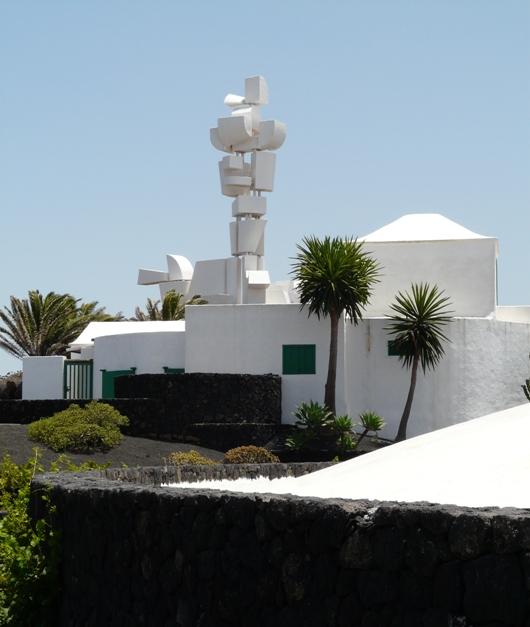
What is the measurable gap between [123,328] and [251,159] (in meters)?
11.2

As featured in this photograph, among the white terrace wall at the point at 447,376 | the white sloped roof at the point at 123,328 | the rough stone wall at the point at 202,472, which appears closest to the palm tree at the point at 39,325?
the white sloped roof at the point at 123,328

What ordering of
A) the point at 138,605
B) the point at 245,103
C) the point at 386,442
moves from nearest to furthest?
the point at 138,605, the point at 386,442, the point at 245,103

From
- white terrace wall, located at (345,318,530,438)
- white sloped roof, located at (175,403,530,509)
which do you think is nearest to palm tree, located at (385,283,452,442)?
white terrace wall, located at (345,318,530,438)

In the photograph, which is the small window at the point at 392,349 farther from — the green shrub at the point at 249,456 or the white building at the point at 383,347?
the green shrub at the point at 249,456

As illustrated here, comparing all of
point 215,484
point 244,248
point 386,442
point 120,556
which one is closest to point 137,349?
point 386,442

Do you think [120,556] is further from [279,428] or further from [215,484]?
[279,428]

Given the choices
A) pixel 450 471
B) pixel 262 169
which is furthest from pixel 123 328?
pixel 450 471

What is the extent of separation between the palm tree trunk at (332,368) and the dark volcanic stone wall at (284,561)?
26.4 meters

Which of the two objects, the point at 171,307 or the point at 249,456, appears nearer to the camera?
the point at 249,456

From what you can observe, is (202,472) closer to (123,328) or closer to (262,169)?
(123,328)

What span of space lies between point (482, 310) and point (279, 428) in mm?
8574

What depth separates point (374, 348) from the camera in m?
39.4

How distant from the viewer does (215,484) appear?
16562 mm

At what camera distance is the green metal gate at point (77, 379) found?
44219 millimetres
